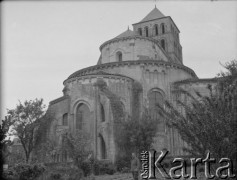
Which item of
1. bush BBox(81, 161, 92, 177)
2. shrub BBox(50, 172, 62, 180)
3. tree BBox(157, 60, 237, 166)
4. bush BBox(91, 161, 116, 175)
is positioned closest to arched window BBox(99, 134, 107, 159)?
bush BBox(91, 161, 116, 175)

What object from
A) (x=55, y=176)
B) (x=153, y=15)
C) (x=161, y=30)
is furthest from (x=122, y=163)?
(x=153, y=15)

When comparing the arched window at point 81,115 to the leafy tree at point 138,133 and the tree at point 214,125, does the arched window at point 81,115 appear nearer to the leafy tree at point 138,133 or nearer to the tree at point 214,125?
the leafy tree at point 138,133

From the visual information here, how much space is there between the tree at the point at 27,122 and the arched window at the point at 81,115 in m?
4.33

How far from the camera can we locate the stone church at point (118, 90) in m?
31.1

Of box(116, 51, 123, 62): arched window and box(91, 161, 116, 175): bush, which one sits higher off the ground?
box(116, 51, 123, 62): arched window

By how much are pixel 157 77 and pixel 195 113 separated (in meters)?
24.1

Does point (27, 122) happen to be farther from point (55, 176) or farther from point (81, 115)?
point (55, 176)

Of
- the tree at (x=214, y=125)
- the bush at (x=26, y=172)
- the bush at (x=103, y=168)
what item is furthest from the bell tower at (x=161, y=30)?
the tree at (x=214, y=125)

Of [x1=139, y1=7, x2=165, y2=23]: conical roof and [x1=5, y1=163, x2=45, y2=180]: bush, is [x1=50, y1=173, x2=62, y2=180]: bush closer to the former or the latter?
[x1=5, y1=163, x2=45, y2=180]: bush

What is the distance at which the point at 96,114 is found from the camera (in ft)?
103

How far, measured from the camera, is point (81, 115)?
32.7 m

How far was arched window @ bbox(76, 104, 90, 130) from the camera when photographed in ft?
107

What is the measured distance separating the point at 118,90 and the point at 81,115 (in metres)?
4.73

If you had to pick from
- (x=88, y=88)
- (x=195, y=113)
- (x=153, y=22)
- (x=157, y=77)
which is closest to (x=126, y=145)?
(x=88, y=88)
